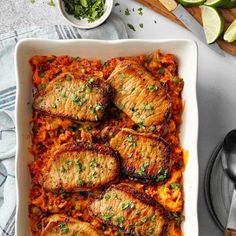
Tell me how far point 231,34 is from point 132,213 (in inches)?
55.9

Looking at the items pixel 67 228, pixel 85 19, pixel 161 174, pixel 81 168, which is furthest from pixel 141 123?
pixel 85 19

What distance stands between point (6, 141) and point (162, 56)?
1201 mm

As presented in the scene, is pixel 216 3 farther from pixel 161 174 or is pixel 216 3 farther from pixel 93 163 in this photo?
pixel 93 163

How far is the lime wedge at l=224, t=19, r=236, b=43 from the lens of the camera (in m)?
3.77

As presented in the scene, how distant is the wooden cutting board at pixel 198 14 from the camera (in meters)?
3.85

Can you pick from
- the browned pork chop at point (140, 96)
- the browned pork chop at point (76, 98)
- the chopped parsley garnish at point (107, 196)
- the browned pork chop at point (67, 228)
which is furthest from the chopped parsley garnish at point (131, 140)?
the browned pork chop at point (67, 228)

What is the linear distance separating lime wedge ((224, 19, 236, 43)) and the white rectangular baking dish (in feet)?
1.53

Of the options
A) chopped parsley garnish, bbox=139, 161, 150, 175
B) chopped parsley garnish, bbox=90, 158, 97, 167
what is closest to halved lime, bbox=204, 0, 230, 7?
chopped parsley garnish, bbox=139, 161, 150, 175

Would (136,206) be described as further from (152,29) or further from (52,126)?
(152,29)

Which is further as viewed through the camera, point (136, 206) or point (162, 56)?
point (162, 56)

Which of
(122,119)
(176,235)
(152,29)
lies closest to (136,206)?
(176,235)

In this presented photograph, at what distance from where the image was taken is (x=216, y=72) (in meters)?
3.89

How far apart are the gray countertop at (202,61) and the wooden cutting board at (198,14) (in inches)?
1.5

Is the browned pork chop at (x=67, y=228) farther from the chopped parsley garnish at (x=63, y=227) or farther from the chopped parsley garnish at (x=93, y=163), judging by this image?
the chopped parsley garnish at (x=93, y=163)
